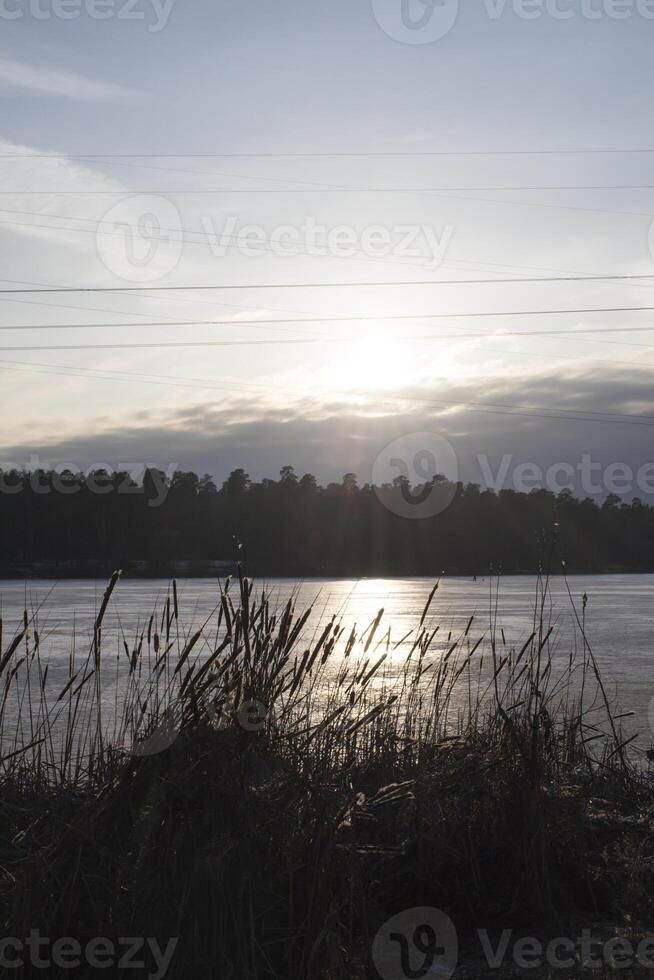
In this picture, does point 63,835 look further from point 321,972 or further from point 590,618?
point 590,618

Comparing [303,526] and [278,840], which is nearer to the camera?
[278,840]

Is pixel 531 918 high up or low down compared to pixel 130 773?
down

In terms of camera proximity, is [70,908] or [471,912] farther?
[471,912]

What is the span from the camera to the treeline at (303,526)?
299 feet

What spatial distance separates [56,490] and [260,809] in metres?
91.3

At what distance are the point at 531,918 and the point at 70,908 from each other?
2.15 meters

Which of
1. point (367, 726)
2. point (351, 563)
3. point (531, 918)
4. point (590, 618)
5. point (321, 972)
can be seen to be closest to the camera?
point (321, 972)

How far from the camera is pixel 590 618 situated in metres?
30.3

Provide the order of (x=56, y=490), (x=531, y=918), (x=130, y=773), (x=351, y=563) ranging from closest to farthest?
(x=130, y=773) → (x=531, y=918) → (x=56, y=490) → (x=351, y=563)

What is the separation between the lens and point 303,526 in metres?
110

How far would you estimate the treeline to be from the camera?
91250 millimetres

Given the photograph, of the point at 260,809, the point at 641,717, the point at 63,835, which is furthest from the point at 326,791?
the point at 641,717

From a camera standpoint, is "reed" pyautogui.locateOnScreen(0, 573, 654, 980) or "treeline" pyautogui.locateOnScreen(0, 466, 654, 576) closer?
"reed" pyautogui.locateOnScreen(0, 573, 654, 980)

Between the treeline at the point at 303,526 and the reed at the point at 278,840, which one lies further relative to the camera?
the treeline at the point at 303,526
